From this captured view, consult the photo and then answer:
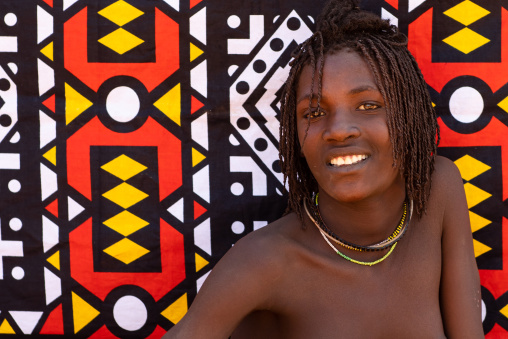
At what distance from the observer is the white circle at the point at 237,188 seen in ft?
6.80

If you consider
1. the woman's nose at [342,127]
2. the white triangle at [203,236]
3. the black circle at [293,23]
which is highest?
the black circle at [293,23]

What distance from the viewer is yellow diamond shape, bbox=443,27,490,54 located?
6.51 feet

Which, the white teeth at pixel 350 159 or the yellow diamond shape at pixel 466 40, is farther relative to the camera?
the yellow diamond shape at pixel 466 40

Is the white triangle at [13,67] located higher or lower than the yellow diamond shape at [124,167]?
higher

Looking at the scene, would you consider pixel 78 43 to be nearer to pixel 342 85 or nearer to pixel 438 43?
pixel 342 85

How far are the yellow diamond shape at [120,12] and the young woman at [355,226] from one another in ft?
2.25

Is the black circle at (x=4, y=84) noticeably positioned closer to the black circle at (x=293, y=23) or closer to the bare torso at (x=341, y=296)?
the black circle at (x=293, y=23)

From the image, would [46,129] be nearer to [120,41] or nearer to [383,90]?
[120,41]

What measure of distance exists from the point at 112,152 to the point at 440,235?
1134mm

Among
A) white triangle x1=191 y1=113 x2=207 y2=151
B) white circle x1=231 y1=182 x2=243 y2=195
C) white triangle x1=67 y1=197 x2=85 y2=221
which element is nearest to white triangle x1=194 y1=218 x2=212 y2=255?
white circle x1=231 y1=182 x2=243 y2=195

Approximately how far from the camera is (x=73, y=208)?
2.10m

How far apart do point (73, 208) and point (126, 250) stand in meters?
0.24

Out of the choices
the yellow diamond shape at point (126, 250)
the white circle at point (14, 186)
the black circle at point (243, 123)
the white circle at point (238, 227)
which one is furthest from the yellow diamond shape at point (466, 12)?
the white circle at point (14, 186)

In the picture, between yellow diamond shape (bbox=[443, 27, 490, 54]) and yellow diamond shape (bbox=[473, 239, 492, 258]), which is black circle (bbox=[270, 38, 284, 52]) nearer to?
yellow diamond shape (bbox=[443, 27, 490, 54])
